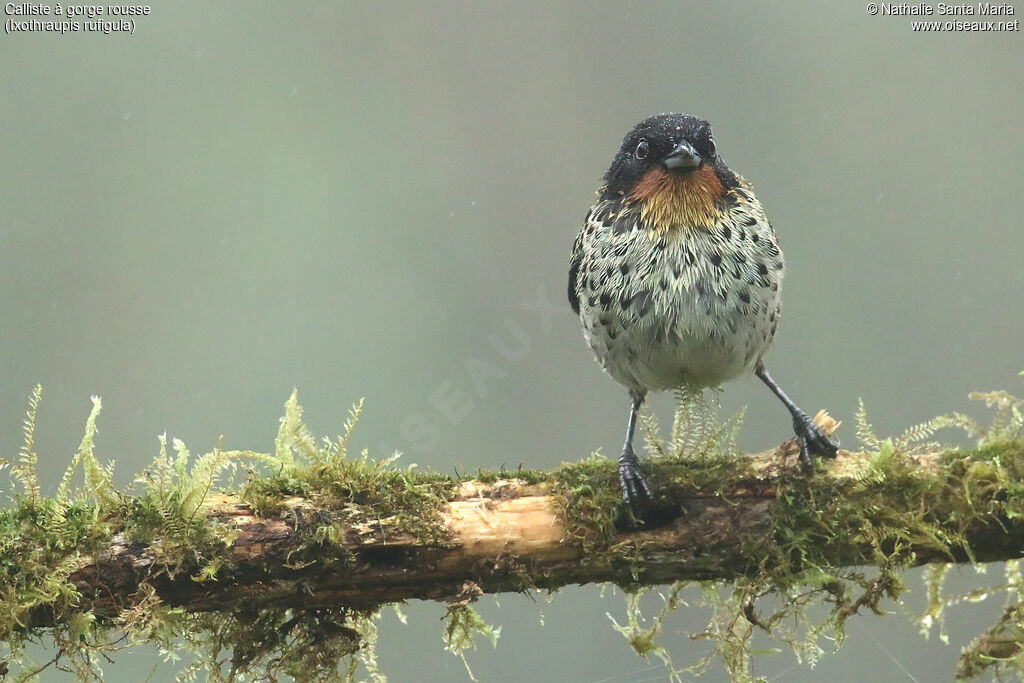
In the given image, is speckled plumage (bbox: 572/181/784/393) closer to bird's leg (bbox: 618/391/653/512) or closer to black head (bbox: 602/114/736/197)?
black head (bbox: 602/114/736/197)

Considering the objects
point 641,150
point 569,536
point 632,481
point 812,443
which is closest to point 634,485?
point 632,481

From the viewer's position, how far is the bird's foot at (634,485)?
352 centimetres

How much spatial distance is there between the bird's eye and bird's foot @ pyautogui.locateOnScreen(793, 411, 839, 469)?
1309mm

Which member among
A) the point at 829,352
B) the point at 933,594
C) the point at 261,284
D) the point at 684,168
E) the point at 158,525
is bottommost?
the point at 933,594

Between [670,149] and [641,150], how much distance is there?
0.17 metres

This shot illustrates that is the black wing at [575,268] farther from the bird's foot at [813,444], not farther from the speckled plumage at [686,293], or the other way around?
the bird's foot at [813,444]

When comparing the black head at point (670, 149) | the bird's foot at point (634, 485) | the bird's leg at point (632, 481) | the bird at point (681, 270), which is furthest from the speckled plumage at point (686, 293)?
the bird's foot at point (634, 485)

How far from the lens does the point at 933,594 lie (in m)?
3.64

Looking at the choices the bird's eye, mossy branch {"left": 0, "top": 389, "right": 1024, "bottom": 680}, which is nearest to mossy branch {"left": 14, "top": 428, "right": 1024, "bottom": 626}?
mossy branch {"left": 0, "top": 389, "right": 1024, "bottom": 680}

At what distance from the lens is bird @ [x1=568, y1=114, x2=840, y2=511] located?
158 inches

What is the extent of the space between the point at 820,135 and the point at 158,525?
8002 millimetres

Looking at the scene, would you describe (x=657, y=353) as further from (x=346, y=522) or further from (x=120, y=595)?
(x=120, y=595)

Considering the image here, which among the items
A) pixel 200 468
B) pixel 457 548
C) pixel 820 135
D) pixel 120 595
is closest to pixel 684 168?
pixel 457 548

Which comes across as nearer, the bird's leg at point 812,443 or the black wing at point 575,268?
the bird's leg at point 812,443
